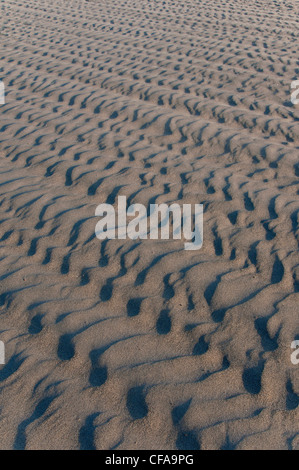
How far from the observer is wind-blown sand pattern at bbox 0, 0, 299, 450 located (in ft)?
7.61

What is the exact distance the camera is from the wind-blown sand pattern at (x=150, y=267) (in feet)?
7.61

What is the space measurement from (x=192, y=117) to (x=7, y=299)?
3615 millimetres

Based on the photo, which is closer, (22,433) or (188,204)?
(22,433)

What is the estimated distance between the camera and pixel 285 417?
226cm

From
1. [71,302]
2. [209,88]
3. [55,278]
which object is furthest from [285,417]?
[209,88]

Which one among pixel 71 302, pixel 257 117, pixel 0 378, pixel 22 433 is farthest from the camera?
pixel 257 117

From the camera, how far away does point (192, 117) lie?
5551 millimetres

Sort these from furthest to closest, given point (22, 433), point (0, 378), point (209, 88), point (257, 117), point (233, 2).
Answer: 1. point (233, 2)
2. point (209, 88)
3. point (257, 117)
4. point (0, 378)
5. point (22, 433)

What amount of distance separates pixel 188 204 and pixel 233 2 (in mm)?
10912

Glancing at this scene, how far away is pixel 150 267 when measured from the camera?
10.6 ft

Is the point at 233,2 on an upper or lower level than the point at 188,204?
upper

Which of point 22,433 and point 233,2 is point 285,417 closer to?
point 22,433

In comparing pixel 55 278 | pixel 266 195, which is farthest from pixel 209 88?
pixel 55 278

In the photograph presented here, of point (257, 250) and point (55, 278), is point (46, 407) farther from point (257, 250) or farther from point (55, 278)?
point (257, 250)
